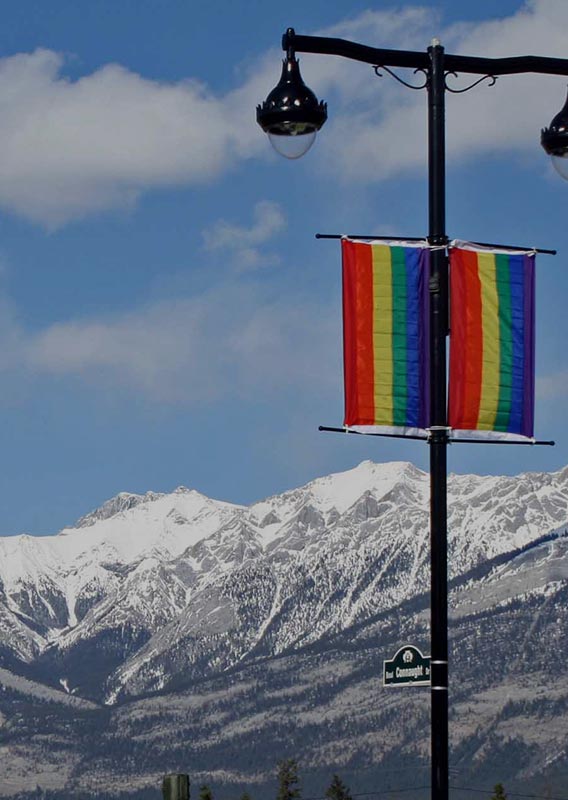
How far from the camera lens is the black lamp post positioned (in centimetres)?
2192

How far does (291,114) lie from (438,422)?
3701 mm

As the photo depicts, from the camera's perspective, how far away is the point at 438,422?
2208 cm

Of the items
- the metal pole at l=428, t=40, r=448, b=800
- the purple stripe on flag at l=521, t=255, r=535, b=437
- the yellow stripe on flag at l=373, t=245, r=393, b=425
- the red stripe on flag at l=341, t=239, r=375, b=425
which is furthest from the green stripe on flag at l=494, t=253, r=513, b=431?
the red stripe on flag at l=341, t=239, r=375, b=425

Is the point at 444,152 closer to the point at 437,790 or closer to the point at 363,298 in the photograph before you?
the point at 363,298

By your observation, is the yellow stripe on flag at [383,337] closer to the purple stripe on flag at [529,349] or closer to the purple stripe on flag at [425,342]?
the purple stripe on flag at [425,342]

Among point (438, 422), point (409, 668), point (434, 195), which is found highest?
point (434, 195)

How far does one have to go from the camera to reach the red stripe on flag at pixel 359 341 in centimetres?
2214

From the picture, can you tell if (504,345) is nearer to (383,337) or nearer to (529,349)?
(529,349)

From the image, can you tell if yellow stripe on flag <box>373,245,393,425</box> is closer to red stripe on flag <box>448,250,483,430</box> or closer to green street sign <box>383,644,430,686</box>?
red stripe on flag <box>448,250,483,430</box>

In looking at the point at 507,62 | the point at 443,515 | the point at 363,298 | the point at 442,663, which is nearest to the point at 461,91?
the point at 507,62

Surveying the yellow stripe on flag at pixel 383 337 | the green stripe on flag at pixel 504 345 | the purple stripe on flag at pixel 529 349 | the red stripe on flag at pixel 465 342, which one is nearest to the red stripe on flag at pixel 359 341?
the yellow stripe on flag at pixel 383 337

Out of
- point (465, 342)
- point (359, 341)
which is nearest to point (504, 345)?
point (465, 342)

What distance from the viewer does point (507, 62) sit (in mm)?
23078

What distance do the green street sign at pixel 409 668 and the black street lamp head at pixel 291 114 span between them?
5.56 m
